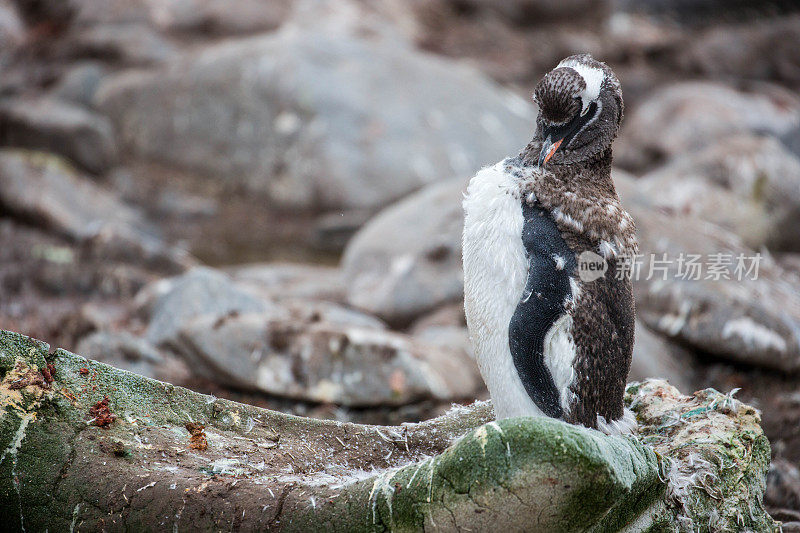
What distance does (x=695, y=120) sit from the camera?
46.3 ft

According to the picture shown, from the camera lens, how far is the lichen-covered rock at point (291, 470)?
256cm

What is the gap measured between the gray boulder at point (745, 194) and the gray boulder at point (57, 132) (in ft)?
25.5

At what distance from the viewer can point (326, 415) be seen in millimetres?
5961

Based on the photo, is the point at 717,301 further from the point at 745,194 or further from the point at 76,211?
the point at 76,211

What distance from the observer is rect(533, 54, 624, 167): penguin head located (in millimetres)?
3246

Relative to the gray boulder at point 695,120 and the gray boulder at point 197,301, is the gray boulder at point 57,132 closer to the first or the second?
the gray boulder at point 197,301

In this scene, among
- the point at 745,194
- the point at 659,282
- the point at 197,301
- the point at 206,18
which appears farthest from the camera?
the point at 206,18

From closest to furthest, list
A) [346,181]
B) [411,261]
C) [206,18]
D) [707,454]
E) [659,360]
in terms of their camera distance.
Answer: [707,454]
[659,360]
[411,261]
[346,181]
[206,18]

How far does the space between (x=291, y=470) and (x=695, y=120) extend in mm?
12376

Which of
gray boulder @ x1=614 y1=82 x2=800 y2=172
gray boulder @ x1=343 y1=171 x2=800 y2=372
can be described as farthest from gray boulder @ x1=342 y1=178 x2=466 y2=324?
gray boulder @ x1=614 y1=82 x2=800 y2=172

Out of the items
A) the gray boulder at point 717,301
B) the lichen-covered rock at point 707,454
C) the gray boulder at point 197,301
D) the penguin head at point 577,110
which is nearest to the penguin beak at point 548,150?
the penguin head at point 577,110

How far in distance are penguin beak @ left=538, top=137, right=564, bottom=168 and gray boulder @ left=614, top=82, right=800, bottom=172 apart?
10.8 meters

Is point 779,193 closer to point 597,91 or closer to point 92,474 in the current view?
point 597,91

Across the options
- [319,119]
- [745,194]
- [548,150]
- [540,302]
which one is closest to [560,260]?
[540,302]
